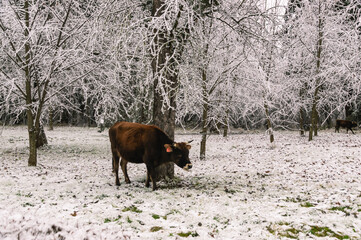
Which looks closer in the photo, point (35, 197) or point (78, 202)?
point (78, 202)

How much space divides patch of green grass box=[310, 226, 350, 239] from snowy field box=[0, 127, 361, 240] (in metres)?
0.01

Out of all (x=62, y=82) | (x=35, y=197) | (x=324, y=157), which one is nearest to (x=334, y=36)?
(x=324, y=157)

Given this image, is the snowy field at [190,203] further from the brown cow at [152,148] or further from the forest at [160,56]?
the forest at [160,56]

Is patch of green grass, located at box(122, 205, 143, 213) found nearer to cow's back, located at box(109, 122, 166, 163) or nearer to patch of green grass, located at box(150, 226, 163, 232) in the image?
patch of green grass, located at box(150, 226, 163, 232)

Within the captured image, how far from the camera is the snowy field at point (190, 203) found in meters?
4.62

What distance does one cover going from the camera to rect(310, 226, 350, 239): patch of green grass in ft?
14.5

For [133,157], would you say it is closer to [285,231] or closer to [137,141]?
[137,141]

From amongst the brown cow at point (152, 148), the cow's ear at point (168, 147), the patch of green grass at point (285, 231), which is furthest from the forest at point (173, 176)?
the cow's ear at point (168, 147)

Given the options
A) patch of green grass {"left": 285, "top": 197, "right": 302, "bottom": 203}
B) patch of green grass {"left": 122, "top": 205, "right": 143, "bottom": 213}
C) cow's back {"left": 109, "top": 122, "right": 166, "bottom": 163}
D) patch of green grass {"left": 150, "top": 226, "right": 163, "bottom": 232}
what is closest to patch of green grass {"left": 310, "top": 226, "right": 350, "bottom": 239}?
patch of green grass {"left": 285, "top": 197, "right": 302, "bottom": 203}

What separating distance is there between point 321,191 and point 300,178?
1.53 meters

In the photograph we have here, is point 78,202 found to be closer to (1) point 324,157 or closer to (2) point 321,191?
(2) point 321,191

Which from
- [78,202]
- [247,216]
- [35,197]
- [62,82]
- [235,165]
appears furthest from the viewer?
[62,82]

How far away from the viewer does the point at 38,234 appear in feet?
15.3

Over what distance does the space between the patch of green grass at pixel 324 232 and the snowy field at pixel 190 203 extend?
15mm
